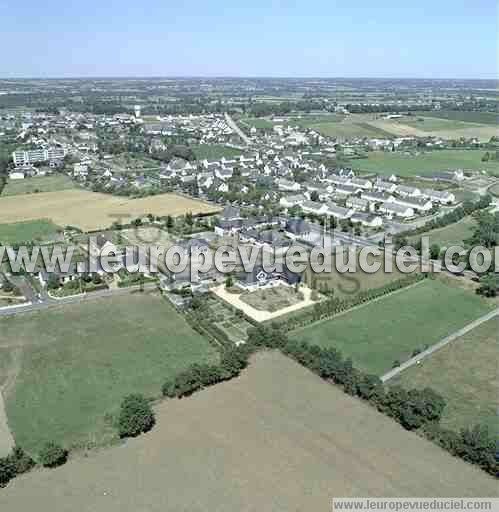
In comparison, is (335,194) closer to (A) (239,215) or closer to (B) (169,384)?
(A) (239,215)

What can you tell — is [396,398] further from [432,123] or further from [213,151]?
[432,123]

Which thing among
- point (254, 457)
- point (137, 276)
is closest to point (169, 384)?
point (254, 457)

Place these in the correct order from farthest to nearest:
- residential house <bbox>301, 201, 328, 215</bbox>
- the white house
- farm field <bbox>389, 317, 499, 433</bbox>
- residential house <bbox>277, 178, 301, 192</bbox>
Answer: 1. residential house <bbox>277, 178, 301, 192</bbox>
2. residential house <bbox>301, 201, 328, 215</bbox>
3. the white house
4. farm field <bbox>389, 317, 499, 433</bbox>

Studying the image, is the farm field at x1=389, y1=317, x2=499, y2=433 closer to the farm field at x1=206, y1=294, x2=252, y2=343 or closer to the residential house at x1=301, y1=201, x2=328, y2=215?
the farm field at x1=206, y1=294, x2=252, y2=343

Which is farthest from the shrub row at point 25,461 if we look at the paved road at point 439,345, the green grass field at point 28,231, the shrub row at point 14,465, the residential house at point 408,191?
the residential house at point 408,191

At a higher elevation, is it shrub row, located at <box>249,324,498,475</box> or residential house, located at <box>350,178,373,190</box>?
residential house, located at <box>350,178,373,190</box>

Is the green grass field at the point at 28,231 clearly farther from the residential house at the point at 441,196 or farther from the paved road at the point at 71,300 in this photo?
the residential house at the point at 441,196

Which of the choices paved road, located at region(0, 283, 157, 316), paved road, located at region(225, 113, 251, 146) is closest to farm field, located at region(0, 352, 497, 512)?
paved road, located at region(0, 283, 157, 316)
